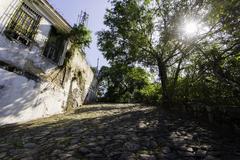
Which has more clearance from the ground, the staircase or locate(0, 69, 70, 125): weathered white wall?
the staircase

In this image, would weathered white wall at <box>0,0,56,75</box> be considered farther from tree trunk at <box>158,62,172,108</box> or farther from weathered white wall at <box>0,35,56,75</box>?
tree trunk at <box>158,62,172,108</box>

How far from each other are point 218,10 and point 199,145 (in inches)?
207

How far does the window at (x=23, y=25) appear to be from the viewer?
9.48m

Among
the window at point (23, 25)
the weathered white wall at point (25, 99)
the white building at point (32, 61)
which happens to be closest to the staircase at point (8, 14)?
the white building at point (32, 61)

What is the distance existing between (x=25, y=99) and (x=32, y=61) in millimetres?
1917

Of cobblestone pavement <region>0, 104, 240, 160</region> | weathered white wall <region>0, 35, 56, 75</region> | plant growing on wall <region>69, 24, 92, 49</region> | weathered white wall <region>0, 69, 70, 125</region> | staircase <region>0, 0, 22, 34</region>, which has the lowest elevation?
cobblestone pavement <region>0, 104, 240, 160</region>

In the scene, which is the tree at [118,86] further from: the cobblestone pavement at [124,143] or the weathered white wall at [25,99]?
the cobblestone pavement at [124,143]

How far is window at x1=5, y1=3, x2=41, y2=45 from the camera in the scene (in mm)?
9484

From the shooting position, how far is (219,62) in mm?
7707

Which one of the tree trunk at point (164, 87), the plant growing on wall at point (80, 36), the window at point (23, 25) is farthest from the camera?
the plant growing on wall at point (80, 36)

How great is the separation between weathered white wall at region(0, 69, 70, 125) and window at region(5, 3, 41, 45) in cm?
179

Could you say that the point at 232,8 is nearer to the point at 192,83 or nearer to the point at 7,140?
the point at 192,83

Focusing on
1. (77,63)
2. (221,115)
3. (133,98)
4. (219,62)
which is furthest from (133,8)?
(133,98)

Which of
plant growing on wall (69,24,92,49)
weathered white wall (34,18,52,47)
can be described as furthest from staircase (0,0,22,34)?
plant growing on wall (69,24,92,49)
